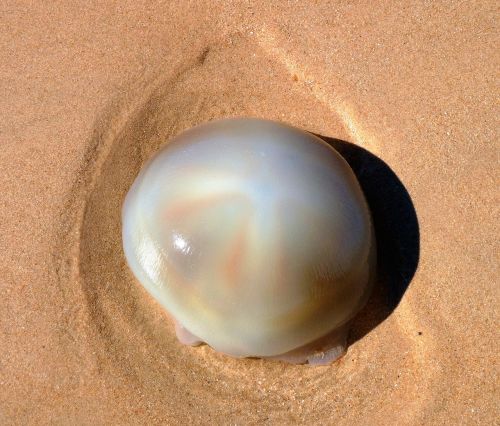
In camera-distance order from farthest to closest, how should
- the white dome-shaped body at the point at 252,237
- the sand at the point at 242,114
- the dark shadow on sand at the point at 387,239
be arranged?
the dark shadow on sand at the point at 387,239 < the sand at the point at 242,114 < the white dome-shaped body at the point at 252,237

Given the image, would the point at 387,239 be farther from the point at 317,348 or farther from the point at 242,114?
the point at 242,114

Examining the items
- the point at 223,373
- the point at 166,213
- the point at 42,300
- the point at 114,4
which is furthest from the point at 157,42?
the point at 223,373

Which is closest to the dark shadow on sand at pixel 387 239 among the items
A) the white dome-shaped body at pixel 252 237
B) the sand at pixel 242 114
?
the sand at pixel 242 114

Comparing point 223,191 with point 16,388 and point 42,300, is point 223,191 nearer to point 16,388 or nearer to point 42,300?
point 42,300

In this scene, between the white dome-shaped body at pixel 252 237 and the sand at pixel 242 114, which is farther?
the sand at pixel 242 114

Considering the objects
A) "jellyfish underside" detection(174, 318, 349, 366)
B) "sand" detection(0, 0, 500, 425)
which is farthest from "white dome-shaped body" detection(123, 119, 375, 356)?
"sand" detection(0, 0, 500, 425)

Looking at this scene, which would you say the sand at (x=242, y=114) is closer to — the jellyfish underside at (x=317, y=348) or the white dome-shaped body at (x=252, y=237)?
the jellyfish underside at (x=317, y=348)

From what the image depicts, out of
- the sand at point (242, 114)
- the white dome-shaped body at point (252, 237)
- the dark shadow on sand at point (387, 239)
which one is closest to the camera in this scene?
the white dome-shaped body at point (252, 237)
